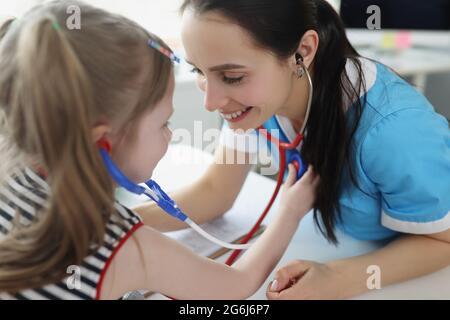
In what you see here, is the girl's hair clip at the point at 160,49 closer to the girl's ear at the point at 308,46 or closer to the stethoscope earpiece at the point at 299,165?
the girl's ear at the point at 308,46

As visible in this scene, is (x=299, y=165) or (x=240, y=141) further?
(x=240, y=141)

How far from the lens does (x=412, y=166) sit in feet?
2.63

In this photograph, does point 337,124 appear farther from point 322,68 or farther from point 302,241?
point 302,241

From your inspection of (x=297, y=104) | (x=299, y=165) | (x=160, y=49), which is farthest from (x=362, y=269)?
(x=160, y=49)

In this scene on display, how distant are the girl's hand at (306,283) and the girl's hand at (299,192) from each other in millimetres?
135

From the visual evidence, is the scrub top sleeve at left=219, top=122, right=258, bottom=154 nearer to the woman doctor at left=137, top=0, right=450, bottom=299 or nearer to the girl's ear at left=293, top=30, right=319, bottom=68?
the woman doctor at left=137, top=0, right=450, bottom=299

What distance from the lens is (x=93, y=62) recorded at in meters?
0.57

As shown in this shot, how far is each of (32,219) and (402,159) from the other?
603 millimetres

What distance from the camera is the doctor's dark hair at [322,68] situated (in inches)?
31.9

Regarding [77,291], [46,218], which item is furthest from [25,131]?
[77,291]

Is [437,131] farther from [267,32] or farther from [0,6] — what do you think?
[0,6]

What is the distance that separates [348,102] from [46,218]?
1.94 feet

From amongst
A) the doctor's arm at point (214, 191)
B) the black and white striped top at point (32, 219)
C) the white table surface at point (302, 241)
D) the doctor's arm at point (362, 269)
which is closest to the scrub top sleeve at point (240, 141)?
the doctor's arm at point (214, 191)

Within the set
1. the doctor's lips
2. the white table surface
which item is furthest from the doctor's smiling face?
the white table surface
